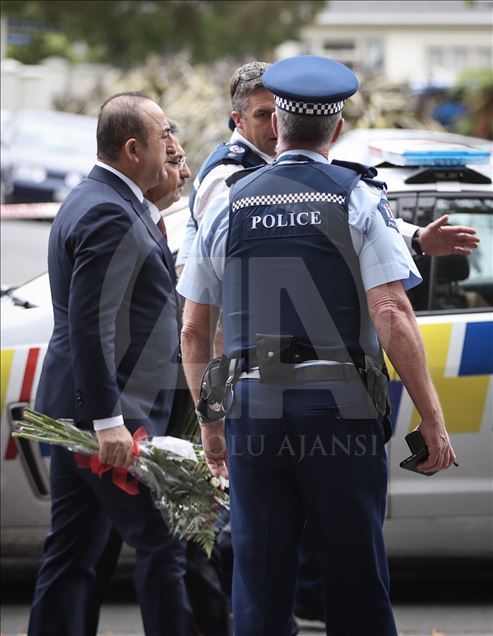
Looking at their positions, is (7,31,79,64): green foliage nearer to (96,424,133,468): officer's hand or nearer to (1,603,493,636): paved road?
(1,603,493,636): paved road

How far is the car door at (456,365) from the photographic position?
5.00 meters

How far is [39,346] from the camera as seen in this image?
201 inches

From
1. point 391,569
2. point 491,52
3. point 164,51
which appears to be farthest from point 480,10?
point 391,569

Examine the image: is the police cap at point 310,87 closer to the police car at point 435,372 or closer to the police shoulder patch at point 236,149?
the police shoulder patch at point 236,149

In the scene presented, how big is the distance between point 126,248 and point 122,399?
19.6 inches

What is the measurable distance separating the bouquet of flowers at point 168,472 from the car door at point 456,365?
1047 millimetres

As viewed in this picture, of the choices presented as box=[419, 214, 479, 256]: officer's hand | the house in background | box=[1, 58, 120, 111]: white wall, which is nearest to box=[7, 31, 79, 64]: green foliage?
box=[1, 58, 120, 111]: white wall

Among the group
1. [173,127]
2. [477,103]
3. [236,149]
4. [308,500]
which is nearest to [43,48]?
[477,103]

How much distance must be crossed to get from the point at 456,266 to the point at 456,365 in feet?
1.42

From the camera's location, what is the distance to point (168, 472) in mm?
4168

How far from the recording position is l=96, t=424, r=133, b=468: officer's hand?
3.88 metres

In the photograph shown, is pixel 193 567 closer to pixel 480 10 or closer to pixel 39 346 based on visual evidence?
pixel 39 346

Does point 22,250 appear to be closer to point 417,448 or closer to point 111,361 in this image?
point 111,361

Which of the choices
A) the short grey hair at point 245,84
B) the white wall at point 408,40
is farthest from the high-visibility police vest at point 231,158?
the white wall at point 408,40
